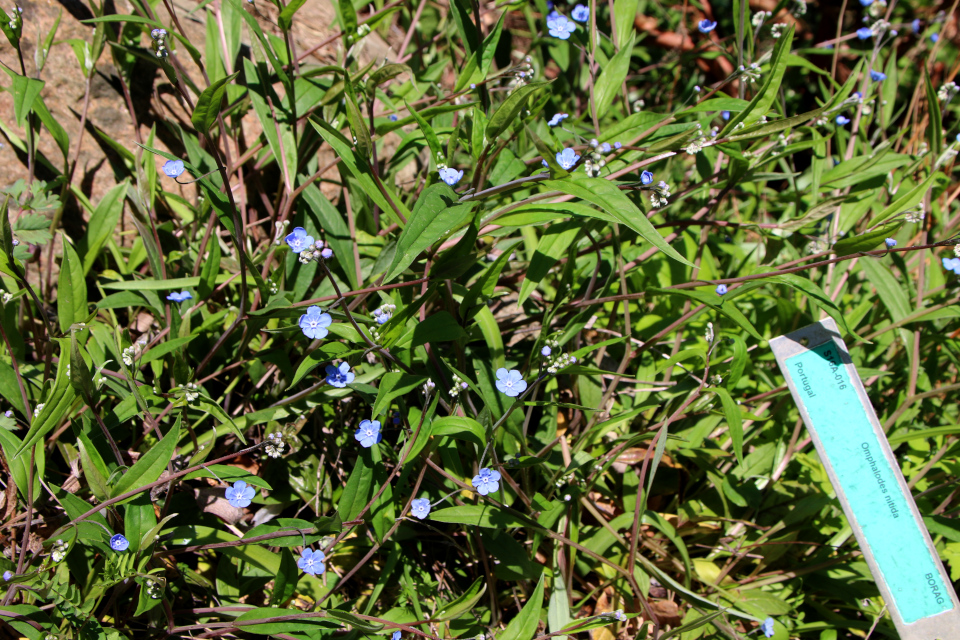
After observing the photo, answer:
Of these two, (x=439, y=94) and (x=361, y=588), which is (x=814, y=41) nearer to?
(x=439, y=94)

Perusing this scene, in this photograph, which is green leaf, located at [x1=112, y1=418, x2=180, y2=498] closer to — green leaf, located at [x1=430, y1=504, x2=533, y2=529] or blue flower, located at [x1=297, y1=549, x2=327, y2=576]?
blue flower, located at [x1=297, y1=549, x2=327, y2=576]

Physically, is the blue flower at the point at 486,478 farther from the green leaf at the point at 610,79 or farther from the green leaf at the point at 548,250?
the green leaf at the point at 610,79

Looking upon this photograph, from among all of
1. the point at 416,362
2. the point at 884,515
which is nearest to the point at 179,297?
the point at 416,362

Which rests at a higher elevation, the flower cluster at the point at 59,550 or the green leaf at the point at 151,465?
the green leaf at the point at 151,465

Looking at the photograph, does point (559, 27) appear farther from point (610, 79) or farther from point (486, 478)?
point (486, 478)

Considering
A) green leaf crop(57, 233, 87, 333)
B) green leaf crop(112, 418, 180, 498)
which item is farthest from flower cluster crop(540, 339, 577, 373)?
green leaf crop(57, 233, 87, 333)

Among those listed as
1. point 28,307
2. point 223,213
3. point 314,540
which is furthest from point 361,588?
point 28,307

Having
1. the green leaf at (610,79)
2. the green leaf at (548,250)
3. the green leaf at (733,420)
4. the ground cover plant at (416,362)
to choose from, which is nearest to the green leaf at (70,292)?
the ground cover plant at (416,362)
